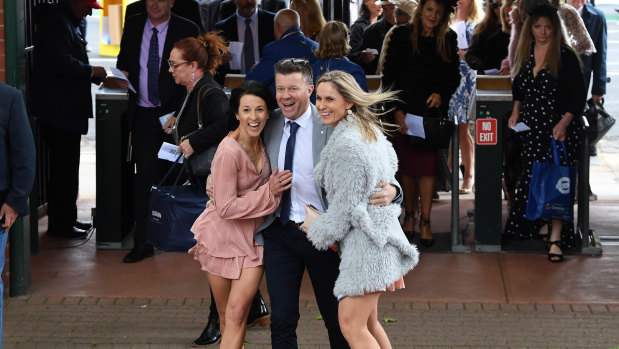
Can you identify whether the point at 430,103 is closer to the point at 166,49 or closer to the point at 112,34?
the point at 166,49

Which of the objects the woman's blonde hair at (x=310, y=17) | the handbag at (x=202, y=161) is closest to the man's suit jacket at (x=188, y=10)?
the woman's blonde hair at (x=310, y=17)

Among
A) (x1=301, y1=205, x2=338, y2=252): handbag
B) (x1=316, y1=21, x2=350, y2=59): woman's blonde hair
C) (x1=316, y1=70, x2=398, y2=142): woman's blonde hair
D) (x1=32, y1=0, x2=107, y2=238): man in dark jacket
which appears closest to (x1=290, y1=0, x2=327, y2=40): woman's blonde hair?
(x1=316, y1=21, x2=350, y2=59): woman's blonde hair

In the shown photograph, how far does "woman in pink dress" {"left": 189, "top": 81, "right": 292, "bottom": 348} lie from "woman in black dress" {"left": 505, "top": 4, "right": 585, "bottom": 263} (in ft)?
12.1

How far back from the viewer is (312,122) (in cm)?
592

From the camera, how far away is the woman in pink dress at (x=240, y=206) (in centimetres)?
593

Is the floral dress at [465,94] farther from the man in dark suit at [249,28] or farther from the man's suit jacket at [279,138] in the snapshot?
the man's suit jacket at [279,138]

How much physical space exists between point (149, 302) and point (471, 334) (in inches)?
90.3

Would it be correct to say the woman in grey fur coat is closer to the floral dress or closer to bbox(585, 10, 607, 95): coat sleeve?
the floral dress

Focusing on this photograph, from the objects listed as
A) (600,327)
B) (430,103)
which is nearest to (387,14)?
(430,103)

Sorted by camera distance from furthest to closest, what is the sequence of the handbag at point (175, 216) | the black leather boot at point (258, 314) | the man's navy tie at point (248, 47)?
1. the man's navy tie at point (248, 47)
2. the black leather boot at point (258, 314)
3. the handbag at point (175, 216)

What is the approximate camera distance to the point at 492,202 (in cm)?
947

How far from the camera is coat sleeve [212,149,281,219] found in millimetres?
5910

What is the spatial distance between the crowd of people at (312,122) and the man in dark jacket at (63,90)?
13 mm

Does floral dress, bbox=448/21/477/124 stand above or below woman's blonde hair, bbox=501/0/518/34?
below
